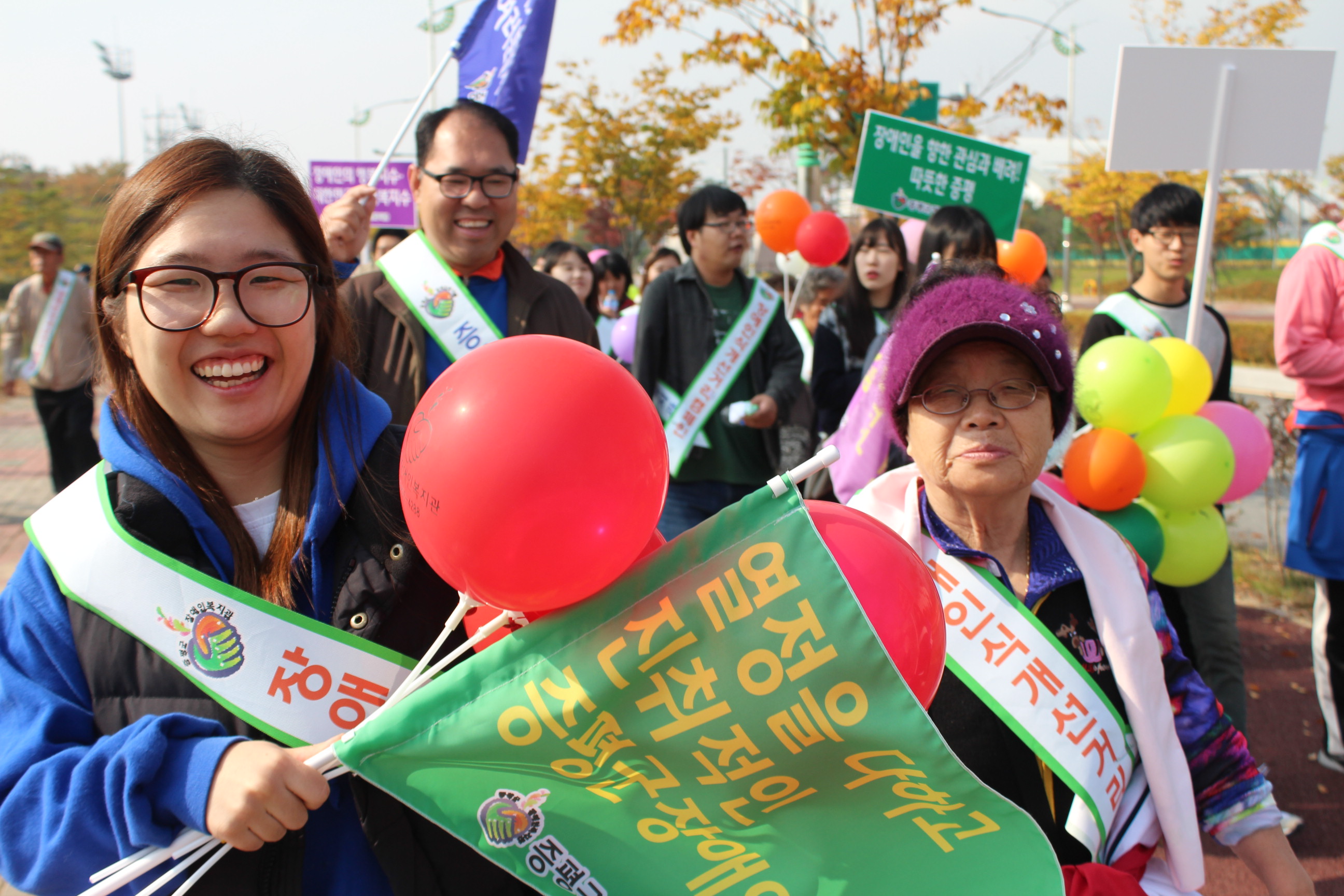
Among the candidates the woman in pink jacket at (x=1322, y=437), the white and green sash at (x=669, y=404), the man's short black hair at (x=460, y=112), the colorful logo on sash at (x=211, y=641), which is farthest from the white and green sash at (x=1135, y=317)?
the colorful logo on sash at (x=211, y=641)

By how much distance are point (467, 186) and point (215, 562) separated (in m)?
1.87

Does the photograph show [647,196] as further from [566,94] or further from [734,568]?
[734,568]

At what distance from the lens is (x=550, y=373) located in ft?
3.81

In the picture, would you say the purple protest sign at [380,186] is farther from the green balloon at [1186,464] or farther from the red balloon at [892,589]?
the red balloon at [892,589]

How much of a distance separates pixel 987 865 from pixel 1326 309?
3534 mm

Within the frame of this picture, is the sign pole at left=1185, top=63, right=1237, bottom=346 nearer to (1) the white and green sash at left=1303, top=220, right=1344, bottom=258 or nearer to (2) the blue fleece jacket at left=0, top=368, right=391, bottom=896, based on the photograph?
(1) the white and green sash at left=1303, top=220, right=1344, bottom=258

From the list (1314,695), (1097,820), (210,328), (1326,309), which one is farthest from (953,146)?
(210,328)

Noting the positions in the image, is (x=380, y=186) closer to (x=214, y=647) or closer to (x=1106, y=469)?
(x=1106, y=469)

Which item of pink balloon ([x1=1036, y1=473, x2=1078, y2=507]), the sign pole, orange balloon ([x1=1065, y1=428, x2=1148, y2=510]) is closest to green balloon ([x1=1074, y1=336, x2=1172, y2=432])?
orange balloon ([x1=1065, y1=428, x2=1148, y2=510])

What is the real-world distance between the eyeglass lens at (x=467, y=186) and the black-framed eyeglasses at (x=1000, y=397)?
5.70 feet

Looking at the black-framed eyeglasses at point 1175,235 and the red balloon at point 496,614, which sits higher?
the black-framed eyeglasses at point 1175,235

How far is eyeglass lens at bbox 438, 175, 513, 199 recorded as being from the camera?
Result: 3.04 meters

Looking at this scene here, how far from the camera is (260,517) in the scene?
1546mm

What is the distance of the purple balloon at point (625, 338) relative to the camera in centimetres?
639
